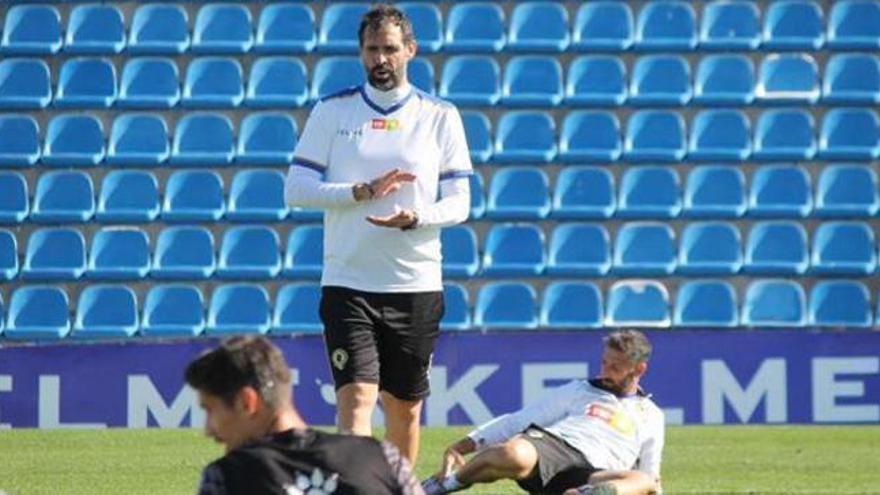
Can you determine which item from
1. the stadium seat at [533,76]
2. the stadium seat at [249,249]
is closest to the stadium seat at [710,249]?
the stadium seat at [533,76]

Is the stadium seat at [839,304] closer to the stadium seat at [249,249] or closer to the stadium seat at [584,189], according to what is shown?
the stadium seat at [584,189]

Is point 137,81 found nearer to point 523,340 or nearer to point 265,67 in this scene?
point 265,67

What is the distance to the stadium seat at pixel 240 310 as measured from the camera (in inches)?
687

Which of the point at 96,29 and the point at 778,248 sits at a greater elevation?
the point at 96,29

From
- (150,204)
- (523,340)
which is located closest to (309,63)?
(150,204)

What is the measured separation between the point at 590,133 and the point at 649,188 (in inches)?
28.5

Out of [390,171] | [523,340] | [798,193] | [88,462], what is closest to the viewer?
[390,171]

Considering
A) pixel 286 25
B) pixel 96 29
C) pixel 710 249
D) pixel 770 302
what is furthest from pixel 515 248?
pixel 96 29

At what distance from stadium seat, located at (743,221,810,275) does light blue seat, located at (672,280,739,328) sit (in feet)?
1.21

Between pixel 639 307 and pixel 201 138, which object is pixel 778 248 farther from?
pixel 201 138

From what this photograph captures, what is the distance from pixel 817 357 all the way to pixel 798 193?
2.54m

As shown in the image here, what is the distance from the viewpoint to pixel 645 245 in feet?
58.7

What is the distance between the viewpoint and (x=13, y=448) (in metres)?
14.0

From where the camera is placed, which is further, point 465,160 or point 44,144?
point 44,144
